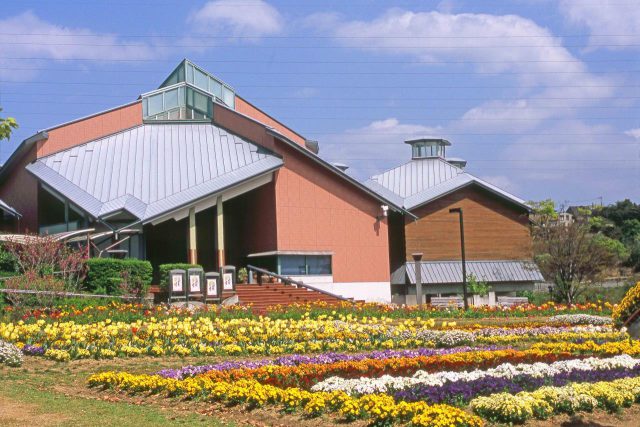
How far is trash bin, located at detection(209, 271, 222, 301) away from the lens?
2961 centimetres

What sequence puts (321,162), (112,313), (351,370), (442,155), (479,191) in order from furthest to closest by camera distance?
(442,155) → (479,191) → (321,162) → (112,313) → (351,370)

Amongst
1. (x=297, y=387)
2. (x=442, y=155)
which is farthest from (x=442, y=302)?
(x=297, y=387)

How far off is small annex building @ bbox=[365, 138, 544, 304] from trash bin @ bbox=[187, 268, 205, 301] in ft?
46.7

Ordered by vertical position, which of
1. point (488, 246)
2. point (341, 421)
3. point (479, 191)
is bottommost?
point (341, 421)

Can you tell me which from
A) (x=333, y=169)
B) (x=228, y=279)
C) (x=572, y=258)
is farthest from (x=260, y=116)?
(x=572, y=258)

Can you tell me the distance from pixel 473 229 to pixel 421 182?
390cm

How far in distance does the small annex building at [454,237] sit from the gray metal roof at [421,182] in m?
0.05

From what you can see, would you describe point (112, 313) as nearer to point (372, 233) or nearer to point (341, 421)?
point (341, 421)

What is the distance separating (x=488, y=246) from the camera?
43.5 meters

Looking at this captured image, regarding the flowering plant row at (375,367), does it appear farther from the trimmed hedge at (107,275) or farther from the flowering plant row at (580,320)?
the trimmed hedge at (107,275)

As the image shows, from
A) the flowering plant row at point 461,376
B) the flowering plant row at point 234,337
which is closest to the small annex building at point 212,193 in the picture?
the flowering plant row at point 234,337

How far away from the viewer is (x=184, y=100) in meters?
43.7

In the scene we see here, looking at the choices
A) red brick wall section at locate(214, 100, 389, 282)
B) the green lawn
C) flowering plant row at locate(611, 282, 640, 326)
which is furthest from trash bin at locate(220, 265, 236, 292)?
flowering plant row at locate(611, 282, 640, 326)

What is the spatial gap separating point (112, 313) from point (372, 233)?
61.0 ft
